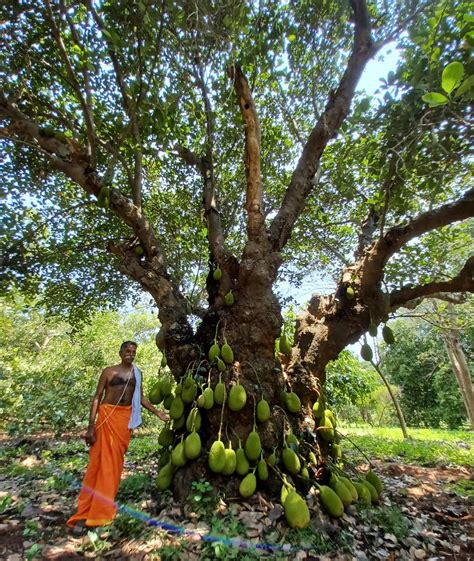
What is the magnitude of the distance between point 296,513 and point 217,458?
0.63 meters

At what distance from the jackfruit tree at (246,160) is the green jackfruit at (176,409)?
0.04ft

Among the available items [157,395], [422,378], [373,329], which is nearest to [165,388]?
[157,395]

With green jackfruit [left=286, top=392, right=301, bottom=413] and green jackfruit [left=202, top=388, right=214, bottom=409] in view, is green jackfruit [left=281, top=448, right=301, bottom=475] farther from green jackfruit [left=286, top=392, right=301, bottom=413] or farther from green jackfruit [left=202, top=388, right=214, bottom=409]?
green jackfruit [left=202, top=388, right=214, bottom=409]

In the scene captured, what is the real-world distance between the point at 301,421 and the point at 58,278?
4.98m

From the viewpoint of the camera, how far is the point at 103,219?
19.5 ft

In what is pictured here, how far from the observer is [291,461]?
257cm

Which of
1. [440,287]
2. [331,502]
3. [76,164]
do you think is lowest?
[331,502]

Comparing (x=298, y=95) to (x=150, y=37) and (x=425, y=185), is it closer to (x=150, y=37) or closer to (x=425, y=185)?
(x=425, y=185)

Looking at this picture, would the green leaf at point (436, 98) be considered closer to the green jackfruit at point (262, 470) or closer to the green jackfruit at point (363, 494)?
the green jackfruit at point (262, 470)

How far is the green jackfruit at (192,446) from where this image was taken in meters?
2.56

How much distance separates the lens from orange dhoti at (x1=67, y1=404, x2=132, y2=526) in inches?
96.8

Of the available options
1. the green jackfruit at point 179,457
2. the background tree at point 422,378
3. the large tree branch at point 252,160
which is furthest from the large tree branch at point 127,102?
Answer: the background tree at point 422,378

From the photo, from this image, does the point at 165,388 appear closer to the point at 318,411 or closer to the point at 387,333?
the point at 318,411

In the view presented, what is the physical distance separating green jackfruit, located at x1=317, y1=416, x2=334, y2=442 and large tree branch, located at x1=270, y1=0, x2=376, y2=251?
180 centimetres
